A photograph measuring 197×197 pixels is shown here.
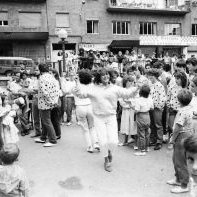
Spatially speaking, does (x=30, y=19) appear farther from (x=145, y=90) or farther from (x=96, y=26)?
(x=145, y=90)

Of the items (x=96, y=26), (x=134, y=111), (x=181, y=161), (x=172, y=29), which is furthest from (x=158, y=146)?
(x=172, y=29)

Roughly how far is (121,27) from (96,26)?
105 inches

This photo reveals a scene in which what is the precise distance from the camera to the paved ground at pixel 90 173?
5.02 meters

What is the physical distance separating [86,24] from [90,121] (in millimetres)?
24755

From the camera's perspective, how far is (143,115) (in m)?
6.84

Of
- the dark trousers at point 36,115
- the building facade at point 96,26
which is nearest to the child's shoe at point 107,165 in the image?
the dark trousers at point 36,115

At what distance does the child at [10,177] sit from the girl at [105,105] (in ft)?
8.93

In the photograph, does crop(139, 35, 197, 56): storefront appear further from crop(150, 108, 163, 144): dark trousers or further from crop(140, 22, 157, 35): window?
crop(150, 108, 163, 144): dark trousers

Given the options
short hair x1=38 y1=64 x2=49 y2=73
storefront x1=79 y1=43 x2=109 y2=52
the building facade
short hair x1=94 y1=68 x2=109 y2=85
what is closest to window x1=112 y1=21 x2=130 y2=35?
the building facade

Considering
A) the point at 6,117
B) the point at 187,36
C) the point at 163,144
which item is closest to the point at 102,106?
the point at 6,117

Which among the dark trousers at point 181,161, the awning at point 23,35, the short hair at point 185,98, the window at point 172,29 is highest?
the window at point 172,29

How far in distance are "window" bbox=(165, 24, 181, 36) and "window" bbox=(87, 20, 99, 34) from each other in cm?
791

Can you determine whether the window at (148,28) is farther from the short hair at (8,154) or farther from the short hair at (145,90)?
the short hair at (8,154)

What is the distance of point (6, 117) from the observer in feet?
19.9
